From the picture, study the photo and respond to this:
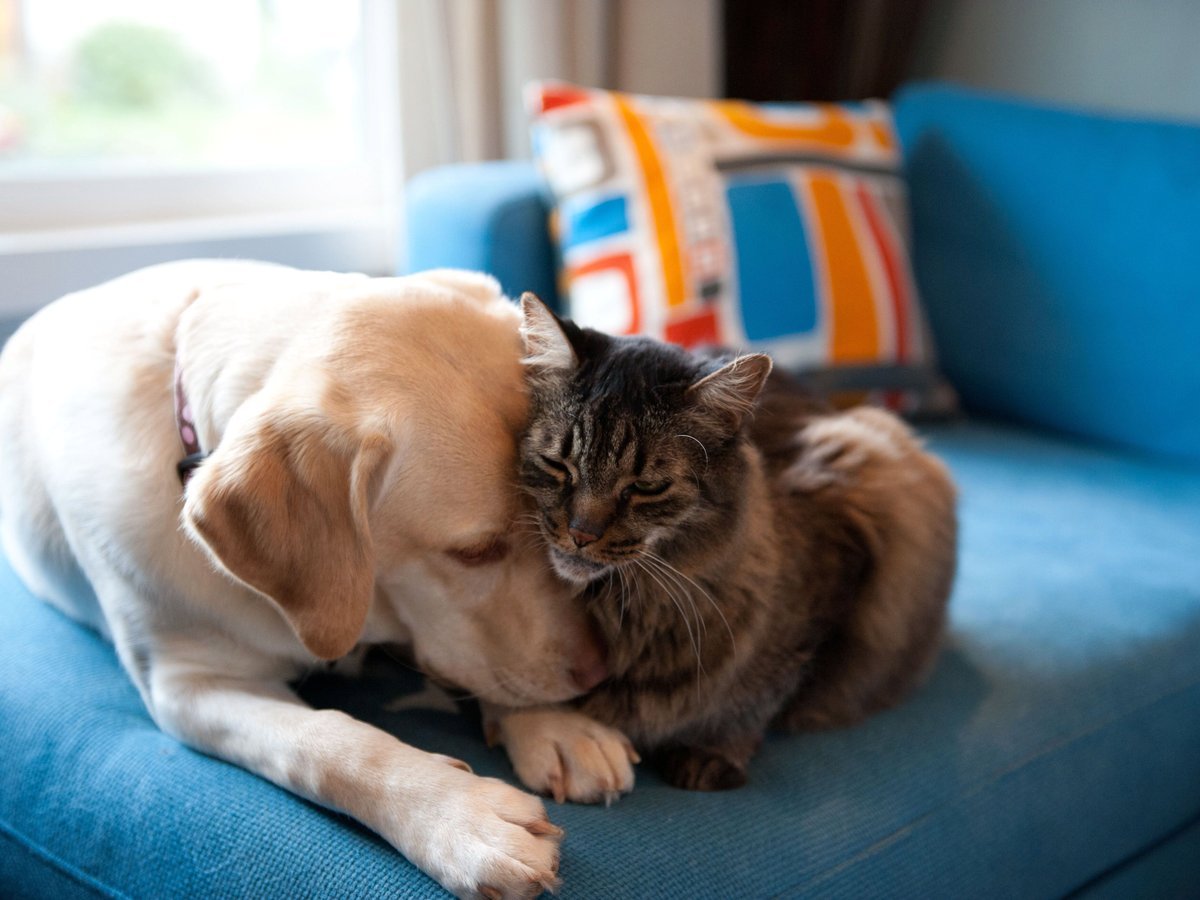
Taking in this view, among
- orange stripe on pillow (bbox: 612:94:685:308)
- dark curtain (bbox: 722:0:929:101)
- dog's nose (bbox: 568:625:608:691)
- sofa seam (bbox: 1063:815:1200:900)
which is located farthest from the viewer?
dark curtain (bbox: 722:0:929:101)

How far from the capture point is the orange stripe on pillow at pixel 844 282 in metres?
2.15

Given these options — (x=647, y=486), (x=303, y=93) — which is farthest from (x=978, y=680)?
(x=303, y=93)

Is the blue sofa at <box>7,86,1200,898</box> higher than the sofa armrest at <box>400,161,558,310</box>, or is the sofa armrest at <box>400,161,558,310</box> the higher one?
the sofa armrest at <box>400,161,558,310</box>

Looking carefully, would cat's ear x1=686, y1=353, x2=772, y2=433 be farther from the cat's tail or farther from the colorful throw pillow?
the colorful throw pillow

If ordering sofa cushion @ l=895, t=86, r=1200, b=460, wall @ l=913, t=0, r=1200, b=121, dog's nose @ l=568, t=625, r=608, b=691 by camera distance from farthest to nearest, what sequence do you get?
wall @ l=913, t=0, r=1200, b=121
sofa cushion @ l=895, t=86, r=1200, b=460
dog's nose @ l=568, t=625, r=608, b=691

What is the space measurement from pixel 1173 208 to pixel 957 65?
1.39 m

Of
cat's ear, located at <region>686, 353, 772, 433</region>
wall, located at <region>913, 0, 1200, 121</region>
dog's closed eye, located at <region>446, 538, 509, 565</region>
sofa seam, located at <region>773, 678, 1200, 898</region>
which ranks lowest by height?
sofa seam, located at <region>773, 678, 1200, 898</region>

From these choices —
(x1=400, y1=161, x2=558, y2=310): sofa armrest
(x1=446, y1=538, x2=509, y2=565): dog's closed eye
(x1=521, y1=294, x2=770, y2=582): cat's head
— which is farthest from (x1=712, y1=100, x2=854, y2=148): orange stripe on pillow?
(x1=446, y1=538, x2=509, y2=565): dog's closed eye

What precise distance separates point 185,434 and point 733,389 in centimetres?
57

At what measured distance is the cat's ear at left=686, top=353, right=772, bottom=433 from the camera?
102cm

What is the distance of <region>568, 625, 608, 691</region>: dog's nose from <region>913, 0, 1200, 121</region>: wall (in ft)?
7.34

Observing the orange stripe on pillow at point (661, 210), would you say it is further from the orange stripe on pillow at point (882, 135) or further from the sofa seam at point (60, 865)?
the sofa seam at point (60, 865)

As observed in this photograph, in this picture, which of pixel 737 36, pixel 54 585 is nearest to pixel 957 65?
pixel 737 36

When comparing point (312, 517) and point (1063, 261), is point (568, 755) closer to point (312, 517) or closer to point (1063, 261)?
point (312, 517)
